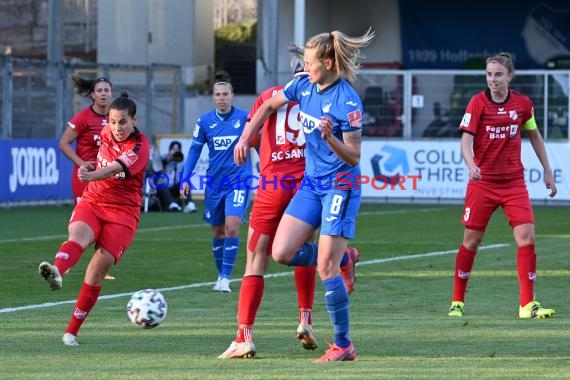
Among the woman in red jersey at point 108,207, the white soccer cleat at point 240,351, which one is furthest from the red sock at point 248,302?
the woman in red jersey at point 108,207

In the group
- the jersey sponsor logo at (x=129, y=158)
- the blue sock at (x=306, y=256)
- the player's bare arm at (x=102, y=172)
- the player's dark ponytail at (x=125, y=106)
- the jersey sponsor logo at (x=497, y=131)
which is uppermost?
the player's dark ponytail at (x=125, y=106)

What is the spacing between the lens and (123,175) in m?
10.5

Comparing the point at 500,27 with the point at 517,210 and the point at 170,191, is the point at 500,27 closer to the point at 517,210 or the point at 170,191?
the point at 170,191

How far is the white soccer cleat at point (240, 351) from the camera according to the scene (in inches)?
364

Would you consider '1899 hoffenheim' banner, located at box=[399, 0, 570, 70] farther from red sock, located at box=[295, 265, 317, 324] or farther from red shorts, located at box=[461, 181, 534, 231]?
red sock, located at box=[295, 265, 317, 324]

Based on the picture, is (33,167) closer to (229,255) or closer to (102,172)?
(229,255)

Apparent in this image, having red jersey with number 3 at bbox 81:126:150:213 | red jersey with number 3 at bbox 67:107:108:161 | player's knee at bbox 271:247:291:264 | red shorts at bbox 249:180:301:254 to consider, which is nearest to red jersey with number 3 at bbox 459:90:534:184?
red shorts at bbox 249:180:301:254

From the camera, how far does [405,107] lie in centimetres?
3194

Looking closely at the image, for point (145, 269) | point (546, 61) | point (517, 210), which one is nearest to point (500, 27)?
point (546, 61)

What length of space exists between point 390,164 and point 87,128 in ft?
53.0

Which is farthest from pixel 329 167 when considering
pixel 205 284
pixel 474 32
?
pixel 474 32

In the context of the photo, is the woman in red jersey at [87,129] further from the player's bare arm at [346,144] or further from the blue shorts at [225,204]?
the player's bare arm at [346,144]

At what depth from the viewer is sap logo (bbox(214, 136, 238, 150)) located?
1466 centimetres

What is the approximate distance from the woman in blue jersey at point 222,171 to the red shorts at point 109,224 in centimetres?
384
